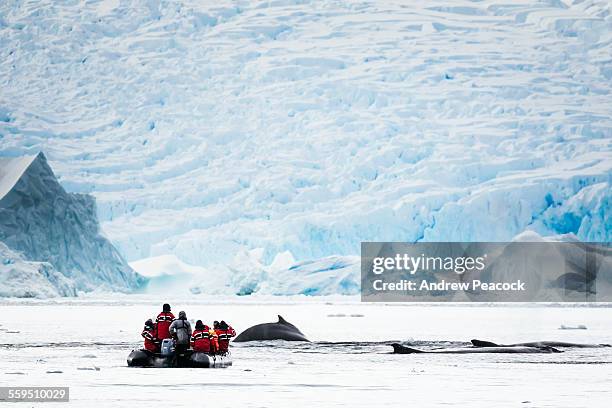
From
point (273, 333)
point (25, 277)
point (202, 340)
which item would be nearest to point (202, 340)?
point (202, 340)

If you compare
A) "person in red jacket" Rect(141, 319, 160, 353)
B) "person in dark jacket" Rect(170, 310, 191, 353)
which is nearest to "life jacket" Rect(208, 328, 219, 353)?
"person in dark jacket" Rect(170, 310, 191, 353)

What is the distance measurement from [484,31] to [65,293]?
48.3 meters

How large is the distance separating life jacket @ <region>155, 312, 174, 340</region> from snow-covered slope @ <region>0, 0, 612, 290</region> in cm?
4912

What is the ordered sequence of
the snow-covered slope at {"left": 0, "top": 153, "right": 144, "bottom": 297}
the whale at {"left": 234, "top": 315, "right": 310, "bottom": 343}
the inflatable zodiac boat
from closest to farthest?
the inflatable zodiac boat
the whale at {"left": 234, "top": 315, "right": 310, "bottom": 343}
the snow-covered slope at {"left": 0, "top": 153, "right": 144, "bottom": 297}

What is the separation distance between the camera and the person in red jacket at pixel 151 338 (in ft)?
54.2

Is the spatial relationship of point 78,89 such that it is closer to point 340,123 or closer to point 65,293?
point 340,123

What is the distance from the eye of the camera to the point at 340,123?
276 feet

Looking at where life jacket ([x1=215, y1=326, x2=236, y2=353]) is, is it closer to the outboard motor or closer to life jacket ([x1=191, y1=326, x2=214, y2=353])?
life jacket ([x1=191, y1=326, x2=214, y2=353])

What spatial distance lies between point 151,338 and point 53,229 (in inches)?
1684

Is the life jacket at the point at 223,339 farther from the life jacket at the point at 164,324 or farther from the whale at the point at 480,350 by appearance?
the whale at the point at 480,350

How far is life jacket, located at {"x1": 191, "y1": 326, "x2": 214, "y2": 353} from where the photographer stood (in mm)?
16812

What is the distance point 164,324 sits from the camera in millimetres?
16469

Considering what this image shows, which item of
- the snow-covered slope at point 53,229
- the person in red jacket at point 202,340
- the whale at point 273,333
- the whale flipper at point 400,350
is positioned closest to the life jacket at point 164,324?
the person in red jacket at point 202,340

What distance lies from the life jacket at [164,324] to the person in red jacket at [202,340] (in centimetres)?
44
